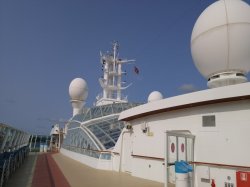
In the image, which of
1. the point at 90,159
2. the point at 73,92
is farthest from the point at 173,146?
the point at 73,92

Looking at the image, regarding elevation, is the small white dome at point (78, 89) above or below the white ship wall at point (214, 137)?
above

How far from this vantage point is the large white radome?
948cm

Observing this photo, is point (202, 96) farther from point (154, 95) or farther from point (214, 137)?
point (154, 95)

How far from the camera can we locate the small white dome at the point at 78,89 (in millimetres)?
35062

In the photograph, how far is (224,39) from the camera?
959 cm

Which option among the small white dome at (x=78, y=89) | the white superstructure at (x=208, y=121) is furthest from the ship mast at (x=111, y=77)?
the white superstructure at (x=208, y=121)

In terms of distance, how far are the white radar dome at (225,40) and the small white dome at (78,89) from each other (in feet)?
86.3

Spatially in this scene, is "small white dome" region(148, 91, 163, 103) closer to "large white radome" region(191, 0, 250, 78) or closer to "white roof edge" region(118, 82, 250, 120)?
"white roof edge" region(118, 82, 250, 120)

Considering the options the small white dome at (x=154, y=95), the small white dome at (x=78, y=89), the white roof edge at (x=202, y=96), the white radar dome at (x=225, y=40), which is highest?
the small white dome at (x=78, y=89)

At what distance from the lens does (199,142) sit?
866cm

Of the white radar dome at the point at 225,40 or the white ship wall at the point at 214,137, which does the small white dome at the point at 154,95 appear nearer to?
the white ship wall at the point at 214,137

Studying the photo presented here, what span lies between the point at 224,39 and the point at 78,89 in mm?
27469

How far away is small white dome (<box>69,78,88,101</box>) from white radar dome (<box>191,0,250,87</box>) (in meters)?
26.3

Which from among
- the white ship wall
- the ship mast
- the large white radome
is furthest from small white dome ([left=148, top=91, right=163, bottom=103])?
the large white radome
